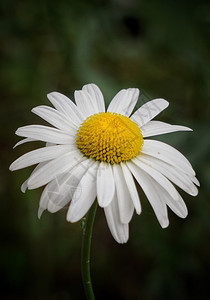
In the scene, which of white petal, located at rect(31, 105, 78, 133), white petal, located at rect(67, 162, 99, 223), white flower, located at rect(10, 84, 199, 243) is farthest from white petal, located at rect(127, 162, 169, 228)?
white petal, located at rect(31, 105, 78, 133)

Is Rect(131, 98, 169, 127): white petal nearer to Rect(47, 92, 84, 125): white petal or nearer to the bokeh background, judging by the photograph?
Rect(47, 92, 84, 125): white petal

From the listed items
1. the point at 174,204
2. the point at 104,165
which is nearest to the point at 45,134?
the point at 104,165

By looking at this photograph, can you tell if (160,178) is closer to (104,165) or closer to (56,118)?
(104,165)

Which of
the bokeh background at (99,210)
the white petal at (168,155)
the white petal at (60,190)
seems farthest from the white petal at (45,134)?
the bokeh background at (99,210)

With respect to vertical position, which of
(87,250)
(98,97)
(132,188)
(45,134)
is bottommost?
(87,250)
